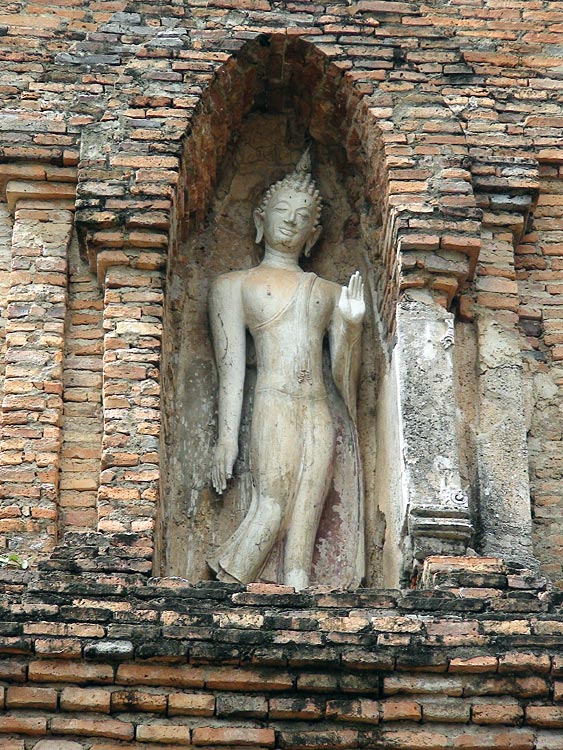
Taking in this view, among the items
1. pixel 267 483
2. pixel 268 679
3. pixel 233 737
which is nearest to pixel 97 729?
pixel 233 737

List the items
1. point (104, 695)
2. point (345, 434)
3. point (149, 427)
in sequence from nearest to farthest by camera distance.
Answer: point (104, 695) < point (149, 427) < point (345, 434)

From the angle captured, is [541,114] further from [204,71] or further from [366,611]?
[366,611]

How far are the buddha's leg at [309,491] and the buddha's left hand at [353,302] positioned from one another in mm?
542

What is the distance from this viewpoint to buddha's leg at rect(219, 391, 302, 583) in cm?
1130

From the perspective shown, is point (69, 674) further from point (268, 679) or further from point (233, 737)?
point (268, 679)

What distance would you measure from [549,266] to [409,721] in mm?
3657

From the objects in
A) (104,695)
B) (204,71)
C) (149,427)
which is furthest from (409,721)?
(204,71)

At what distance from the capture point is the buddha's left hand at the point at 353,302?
38.2ft

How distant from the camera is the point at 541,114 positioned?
12.5 meters

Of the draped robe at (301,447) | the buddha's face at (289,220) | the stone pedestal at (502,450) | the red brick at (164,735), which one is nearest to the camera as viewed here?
the red brick at (164,735)

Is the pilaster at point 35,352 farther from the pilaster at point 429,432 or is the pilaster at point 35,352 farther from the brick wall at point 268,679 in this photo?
the pilaster at point 429,432

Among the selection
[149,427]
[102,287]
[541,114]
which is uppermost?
[541,114]

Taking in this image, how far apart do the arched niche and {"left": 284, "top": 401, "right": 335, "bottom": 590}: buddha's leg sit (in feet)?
0.79

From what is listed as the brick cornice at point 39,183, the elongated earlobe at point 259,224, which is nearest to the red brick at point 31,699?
the brick cornice at point 39,183
